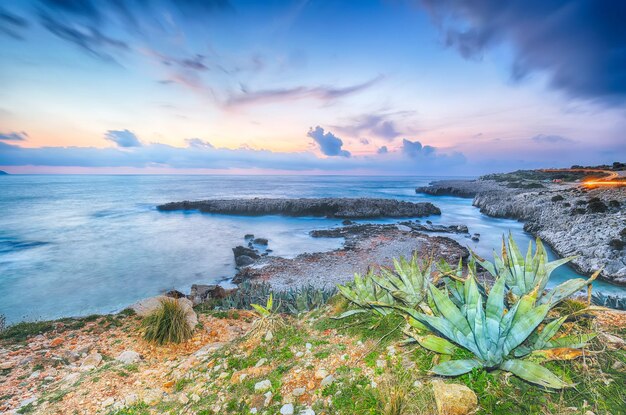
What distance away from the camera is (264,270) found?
14234 millimetres

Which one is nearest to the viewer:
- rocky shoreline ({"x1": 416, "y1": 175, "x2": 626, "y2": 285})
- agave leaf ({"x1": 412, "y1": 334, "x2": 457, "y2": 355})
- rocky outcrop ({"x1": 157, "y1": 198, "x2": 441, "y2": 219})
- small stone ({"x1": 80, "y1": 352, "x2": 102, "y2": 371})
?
agave leaf ({"x1": 412, "y1": 334, "x2": 457, "y2": 355})

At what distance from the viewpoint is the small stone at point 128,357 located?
4.80 meters

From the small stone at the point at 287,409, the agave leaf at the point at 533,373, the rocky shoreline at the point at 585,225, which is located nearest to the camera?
the agave leaf at the point at 533,373

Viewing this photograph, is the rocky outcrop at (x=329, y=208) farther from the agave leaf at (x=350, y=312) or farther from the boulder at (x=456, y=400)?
the boulder at (x=456, y=400)

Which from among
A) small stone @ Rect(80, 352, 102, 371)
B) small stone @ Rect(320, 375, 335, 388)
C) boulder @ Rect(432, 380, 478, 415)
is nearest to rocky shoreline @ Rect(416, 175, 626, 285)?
boulder @ Rect(432, 380, 478, 415)

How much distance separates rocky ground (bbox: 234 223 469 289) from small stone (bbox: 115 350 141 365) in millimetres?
5570

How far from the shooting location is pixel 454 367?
229 cm

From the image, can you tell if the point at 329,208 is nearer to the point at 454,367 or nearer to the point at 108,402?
the point at 108,402

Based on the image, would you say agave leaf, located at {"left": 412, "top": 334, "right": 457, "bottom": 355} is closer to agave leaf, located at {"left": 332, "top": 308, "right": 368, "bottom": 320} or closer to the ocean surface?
agave leaf, located at {"left": 332, "top": 308, "right": 368, "bottom": 320}

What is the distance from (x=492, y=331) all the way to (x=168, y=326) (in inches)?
221

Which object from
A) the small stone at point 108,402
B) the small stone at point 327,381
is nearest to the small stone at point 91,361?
the small stone at point 108,402

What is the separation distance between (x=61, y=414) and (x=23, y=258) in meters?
21.9

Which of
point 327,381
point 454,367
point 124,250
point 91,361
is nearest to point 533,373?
point 454,367

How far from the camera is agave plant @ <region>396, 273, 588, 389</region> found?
228cm
